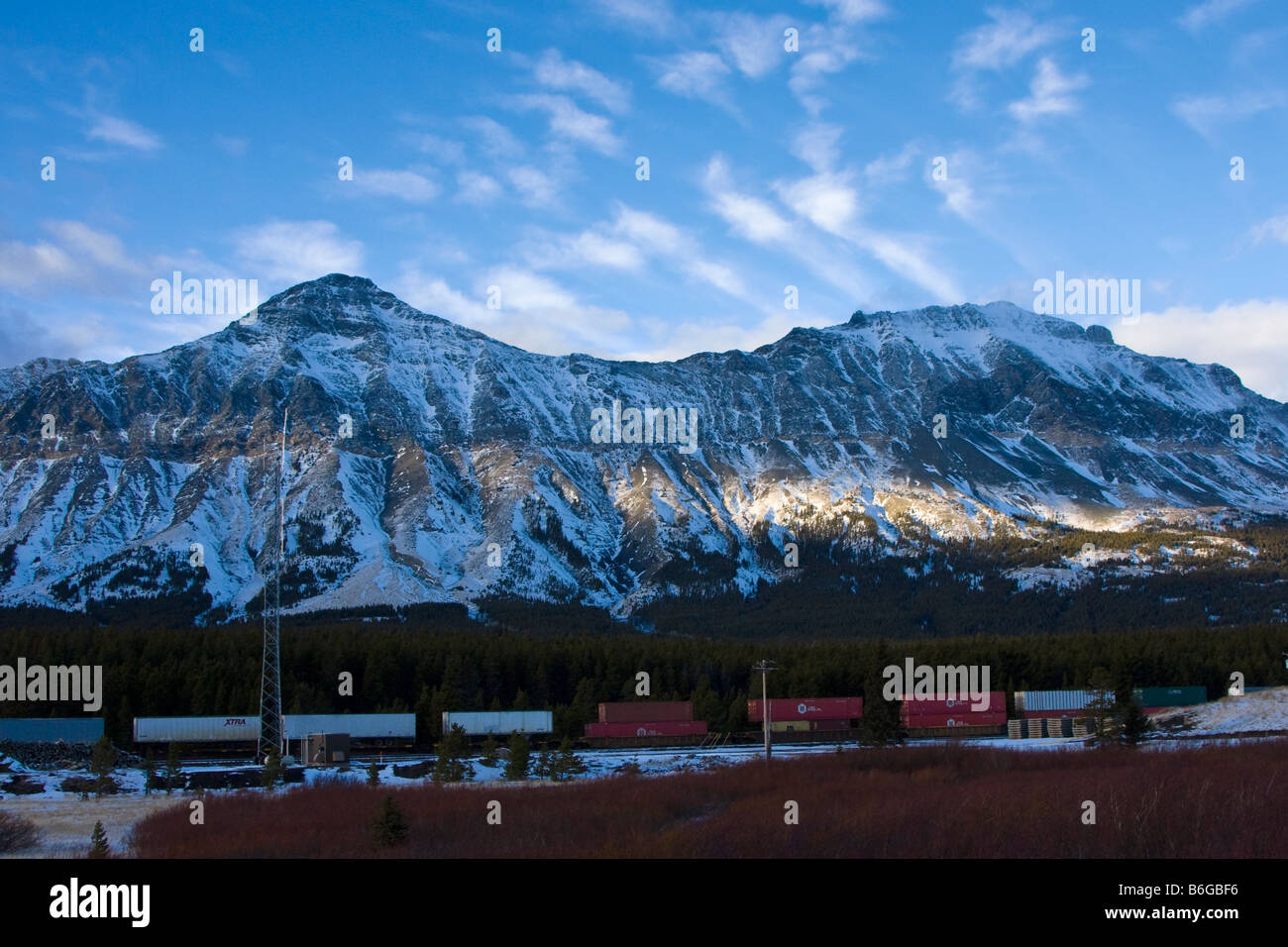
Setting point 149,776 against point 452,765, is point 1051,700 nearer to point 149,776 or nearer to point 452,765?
point 452,765

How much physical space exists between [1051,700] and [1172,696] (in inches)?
488

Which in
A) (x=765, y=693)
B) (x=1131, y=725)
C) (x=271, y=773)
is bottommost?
(x=271, y=773)

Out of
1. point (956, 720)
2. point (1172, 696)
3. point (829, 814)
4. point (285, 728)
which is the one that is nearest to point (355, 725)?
point (285, 728)

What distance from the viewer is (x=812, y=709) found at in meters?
96.7

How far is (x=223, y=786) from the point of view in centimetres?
5847

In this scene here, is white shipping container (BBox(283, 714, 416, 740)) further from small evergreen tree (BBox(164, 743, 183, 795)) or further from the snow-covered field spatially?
small evergreen tree (BBox(164, 743, 183, 795))

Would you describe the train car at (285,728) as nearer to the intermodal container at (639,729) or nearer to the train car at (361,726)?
the train car at (361,726)

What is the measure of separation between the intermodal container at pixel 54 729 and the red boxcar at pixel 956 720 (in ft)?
210

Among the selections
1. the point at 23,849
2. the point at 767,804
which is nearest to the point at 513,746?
the point at 767,804

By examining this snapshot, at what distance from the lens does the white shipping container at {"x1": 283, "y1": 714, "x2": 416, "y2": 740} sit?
270 feet

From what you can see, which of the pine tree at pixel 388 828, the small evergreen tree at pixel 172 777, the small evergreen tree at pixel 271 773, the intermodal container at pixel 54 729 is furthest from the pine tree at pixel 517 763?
the intermodal container at pixel 54 729

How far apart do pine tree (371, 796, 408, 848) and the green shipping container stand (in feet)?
273

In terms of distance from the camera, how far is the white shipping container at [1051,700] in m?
97.1
